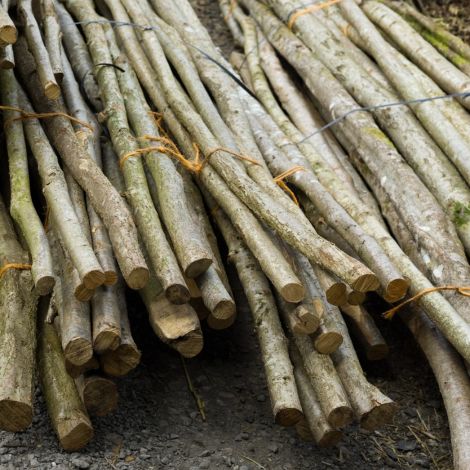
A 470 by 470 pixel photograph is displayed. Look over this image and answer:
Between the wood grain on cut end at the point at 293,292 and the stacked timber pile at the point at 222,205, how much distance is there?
0.02m

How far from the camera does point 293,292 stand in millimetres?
4000

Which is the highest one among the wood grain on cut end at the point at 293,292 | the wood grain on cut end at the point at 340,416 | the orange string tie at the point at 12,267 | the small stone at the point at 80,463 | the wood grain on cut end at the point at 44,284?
the orange string tie at the point at 12,267

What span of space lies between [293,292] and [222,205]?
88cm

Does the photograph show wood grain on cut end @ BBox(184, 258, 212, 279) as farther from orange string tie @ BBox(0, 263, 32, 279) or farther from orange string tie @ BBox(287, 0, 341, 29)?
orange string tie @ BBox(287, 0, 341, 29)

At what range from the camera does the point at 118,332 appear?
3.89 metres

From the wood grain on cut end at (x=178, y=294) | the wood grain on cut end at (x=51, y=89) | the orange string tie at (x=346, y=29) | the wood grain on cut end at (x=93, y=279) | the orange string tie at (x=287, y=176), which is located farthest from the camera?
the orange string tie at (x=346, y=29)

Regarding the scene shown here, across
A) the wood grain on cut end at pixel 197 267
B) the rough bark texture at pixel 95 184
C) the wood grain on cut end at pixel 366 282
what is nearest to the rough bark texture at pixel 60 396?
the rough bark texture at pixel 95 184

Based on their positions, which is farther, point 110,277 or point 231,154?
point 231,154

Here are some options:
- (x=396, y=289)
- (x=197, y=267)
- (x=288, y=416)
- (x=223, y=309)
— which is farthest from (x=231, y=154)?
(x=288, y=416)

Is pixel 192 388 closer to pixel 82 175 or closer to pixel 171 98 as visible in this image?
pixel 82 175

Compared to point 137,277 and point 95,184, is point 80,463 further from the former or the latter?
point 95,184

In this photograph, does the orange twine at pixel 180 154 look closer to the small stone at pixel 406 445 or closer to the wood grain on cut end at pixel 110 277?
the wood grain on cut end at pixel 110 277

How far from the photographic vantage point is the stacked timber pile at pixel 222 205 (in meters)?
3.99

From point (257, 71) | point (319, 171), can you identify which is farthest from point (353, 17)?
point (319, 171)
